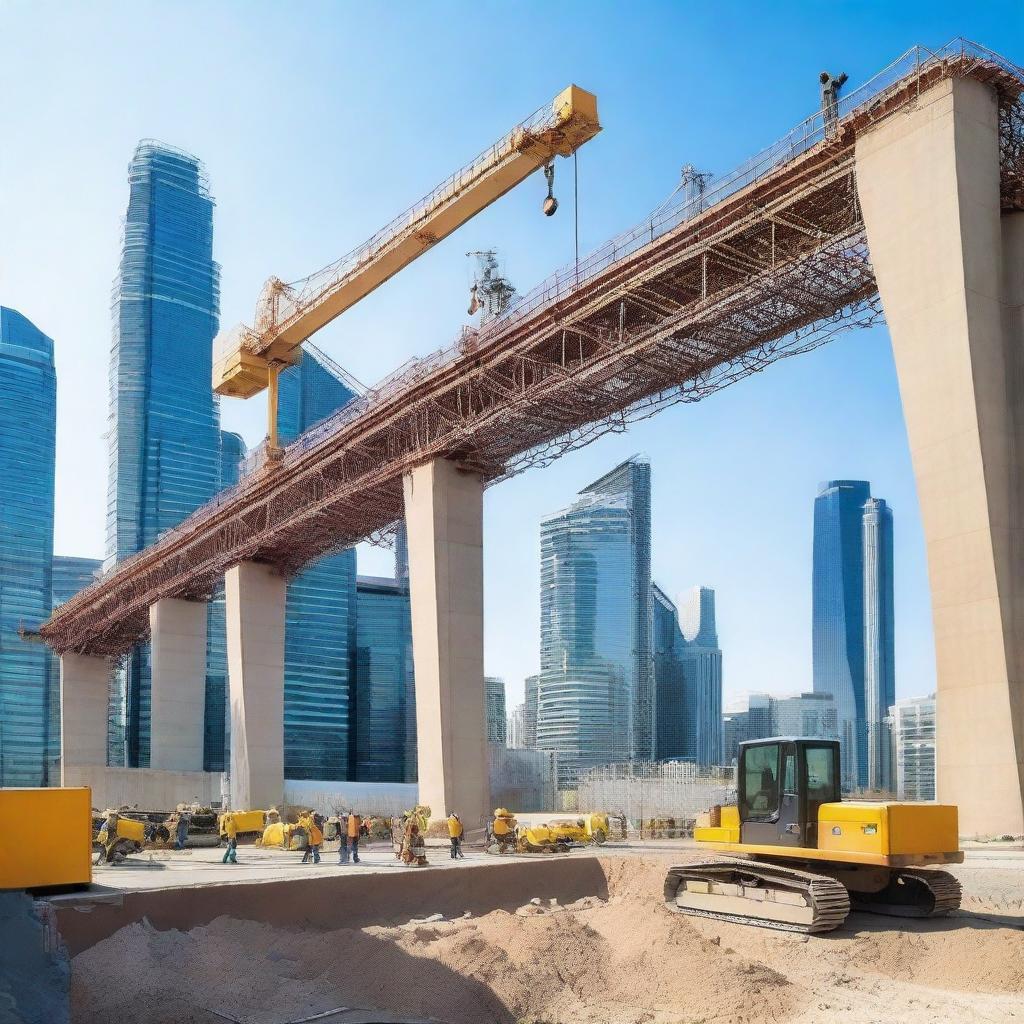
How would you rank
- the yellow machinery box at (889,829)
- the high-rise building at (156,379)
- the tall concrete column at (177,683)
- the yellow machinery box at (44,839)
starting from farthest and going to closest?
the high-rise building at (156,379) → the tall concrete column at (177,683) → the yellow machinery box at (889,829) → the yellow machinery box at (44,839)

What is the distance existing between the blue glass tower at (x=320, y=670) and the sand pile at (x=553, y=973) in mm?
106828

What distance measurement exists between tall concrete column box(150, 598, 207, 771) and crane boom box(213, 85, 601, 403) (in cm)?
1477

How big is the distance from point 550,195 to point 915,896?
2396 centimetres

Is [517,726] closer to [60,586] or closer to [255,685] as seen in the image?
[60,586]

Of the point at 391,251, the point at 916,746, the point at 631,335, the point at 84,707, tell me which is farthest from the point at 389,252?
the point at 916,746

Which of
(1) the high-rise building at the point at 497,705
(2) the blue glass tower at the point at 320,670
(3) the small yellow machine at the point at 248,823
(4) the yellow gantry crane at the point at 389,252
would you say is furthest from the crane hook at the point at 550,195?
(1) the high-rise building at the point at 497,705

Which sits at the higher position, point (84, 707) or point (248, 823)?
point (84, 707)

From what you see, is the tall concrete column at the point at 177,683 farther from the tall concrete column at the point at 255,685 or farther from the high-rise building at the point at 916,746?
the high-rise building at the point at 916,746

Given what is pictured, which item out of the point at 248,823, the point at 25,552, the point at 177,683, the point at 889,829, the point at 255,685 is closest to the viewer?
the point at 889,829

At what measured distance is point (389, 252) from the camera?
41.9 metres

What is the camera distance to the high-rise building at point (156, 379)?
12375cm

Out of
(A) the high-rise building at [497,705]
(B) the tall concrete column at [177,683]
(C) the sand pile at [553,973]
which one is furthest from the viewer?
(A) the high-rise building at [497,705]

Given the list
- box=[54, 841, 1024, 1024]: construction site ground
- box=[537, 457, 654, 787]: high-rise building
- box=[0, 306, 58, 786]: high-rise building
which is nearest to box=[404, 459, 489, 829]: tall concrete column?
box=[54, 841, 1024, 1024]: construction site ground

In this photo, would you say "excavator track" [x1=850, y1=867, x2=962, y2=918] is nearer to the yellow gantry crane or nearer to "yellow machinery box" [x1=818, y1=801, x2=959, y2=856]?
"yellow machinery box" [x1=818, y1=801, x2=959, y2=856]
